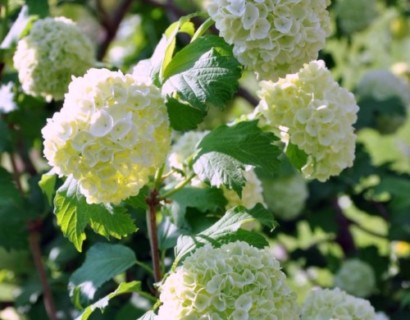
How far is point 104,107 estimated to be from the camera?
139 centimetres

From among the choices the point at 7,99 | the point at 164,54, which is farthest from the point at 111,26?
the point at 164,54

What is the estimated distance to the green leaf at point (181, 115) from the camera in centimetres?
158

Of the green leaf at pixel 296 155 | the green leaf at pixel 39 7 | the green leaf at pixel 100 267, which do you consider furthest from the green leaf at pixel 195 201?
the green leaf at pixel 39 7

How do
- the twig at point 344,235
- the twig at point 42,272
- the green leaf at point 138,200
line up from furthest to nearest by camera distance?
the twig at point 344,235, the twig at point 42,272, the green leaf at point 138,200

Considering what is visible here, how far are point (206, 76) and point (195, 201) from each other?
0.36 meters

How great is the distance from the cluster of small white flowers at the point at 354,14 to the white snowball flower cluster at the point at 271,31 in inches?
80.8

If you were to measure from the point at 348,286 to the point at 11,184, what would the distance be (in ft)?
4.30

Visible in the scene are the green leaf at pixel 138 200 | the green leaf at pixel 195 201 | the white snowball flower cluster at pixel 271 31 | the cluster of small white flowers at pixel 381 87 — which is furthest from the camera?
the cluster of small white flowers at pixel 381 87

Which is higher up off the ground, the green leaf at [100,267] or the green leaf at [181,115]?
the green leaf at [181,115]

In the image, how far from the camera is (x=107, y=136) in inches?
Result: 53.8

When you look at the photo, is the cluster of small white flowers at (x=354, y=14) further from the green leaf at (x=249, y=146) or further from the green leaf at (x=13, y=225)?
the green leaf at (x=249, y=146)

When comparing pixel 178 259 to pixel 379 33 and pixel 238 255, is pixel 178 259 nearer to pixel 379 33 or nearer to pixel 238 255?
pixel 238 255

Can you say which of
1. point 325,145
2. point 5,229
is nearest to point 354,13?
point 5,229

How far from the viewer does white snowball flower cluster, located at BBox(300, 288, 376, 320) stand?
1.70 metres
